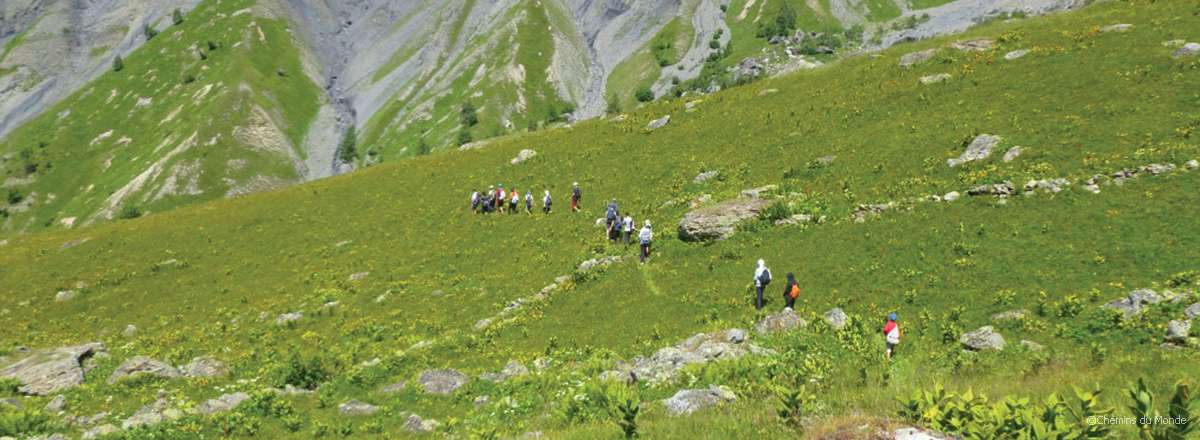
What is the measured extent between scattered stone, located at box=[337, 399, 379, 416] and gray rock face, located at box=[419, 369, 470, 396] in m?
1.89

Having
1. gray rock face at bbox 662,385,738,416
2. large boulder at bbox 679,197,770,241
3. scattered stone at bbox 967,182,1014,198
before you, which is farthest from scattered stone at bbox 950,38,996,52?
gray rock face at bbox 662,385,738,416

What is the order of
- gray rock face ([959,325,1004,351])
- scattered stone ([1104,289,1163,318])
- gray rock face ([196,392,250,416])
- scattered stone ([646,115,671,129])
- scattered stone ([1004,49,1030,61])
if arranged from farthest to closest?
scattered stone ([646,115,671,129]) < scattered stone ([1004,49,1030,61]) < gray rock face ([196,392,250,416]) < scattered stone ([1104,289,1163,318]) < gray rock face ([959,325,1004,351])

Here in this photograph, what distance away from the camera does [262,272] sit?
44500 mm

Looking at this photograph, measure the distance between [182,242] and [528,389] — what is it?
49519mm

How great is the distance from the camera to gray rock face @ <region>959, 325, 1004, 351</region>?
18.4 metres

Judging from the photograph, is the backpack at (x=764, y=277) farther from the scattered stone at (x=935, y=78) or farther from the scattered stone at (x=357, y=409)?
the scattered stone at (x=935, y=78)

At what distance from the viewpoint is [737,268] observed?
94.5 ft

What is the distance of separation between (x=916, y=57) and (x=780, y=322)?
1627 inches

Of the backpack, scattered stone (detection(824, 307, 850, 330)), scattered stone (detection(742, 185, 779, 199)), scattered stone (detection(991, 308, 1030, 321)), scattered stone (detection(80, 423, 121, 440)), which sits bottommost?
scattered stone (detection(991, 308, 1030, 321))

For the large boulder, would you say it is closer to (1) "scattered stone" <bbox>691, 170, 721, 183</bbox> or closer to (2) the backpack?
(2) the backpack

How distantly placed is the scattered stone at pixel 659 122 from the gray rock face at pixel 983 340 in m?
40.3

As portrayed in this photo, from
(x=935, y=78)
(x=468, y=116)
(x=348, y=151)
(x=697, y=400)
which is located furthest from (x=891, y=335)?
(x=348, y=151)

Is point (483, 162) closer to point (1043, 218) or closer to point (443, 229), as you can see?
point (443, 229)

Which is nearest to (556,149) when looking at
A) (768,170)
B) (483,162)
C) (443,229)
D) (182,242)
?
(483,162)
